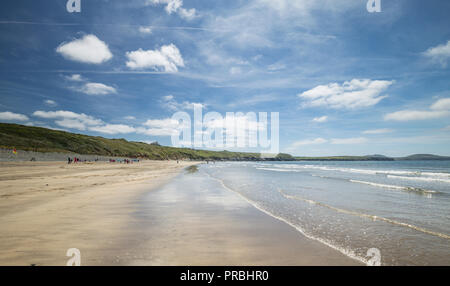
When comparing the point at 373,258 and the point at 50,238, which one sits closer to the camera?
the point at 373,258

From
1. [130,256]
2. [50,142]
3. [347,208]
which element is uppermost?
[50,142]

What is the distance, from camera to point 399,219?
967 centimetres

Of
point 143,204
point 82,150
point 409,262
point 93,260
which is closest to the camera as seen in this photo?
point 93,260

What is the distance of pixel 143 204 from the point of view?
11.6m

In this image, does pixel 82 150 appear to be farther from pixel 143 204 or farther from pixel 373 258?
pixel 373 258

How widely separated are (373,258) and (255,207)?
6.81 metres

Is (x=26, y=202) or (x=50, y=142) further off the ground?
(x=50, y=142)

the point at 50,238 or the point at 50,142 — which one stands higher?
the point at 50,142

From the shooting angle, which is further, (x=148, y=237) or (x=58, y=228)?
(x=58, y=228)

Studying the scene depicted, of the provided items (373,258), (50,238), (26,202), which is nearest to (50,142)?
(26,202)

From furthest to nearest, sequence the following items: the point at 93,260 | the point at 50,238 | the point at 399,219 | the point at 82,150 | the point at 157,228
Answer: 1. the point at 82,150
2. the point at 399,219
3. the point at 157,228
4. the point at 50,238
5. the point at 93,260

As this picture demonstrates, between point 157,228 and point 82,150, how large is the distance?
11243 centimetres
